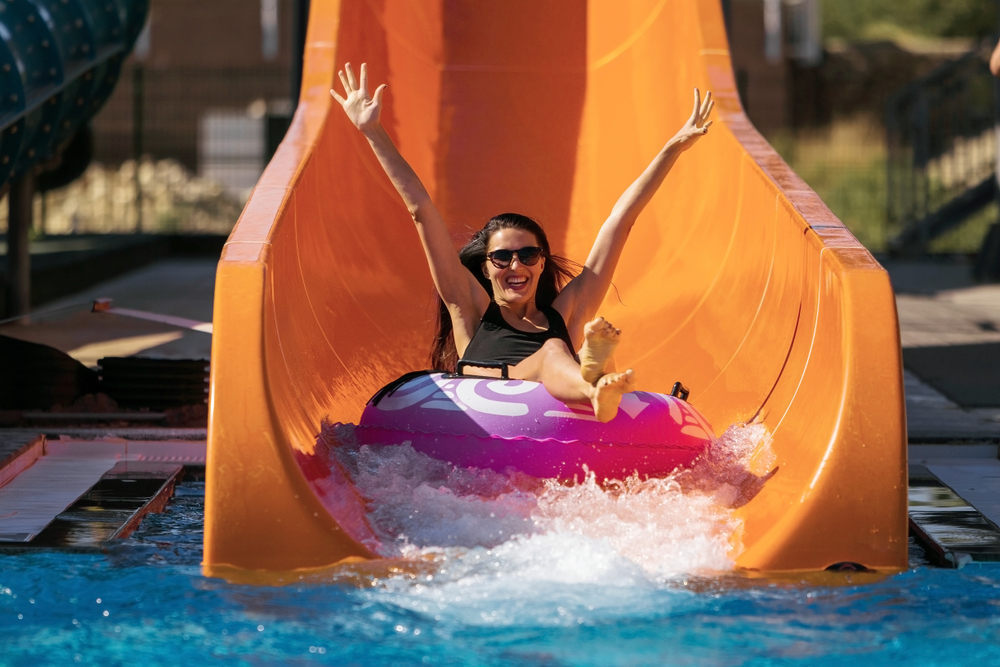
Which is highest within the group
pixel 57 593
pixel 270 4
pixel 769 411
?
pixel 270 4

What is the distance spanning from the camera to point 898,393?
2338 millimetres

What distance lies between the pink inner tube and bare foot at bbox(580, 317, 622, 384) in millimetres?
225

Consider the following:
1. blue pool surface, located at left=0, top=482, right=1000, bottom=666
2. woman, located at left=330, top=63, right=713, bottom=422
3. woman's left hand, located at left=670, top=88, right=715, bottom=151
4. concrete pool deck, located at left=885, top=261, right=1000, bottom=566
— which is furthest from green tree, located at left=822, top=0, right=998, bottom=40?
blue pool surface, located at left=0, top=482, right=1000, bottom=666

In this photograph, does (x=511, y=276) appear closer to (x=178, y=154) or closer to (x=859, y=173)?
(x=859, y=173)

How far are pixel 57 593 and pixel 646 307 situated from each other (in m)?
2.26

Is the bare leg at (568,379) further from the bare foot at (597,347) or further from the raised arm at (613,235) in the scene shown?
the raised arm at (613,235)

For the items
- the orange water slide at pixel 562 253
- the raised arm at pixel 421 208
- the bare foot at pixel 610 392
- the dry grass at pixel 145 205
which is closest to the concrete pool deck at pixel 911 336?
the orange water slide at pixel 562 253

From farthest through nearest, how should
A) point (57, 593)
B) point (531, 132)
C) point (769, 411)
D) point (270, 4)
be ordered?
1. point (270, 4)
2. point (531, 132)
3. point (769, 411)
4. point (57, 593)

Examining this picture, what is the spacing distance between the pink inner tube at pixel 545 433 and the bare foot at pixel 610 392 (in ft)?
0.61

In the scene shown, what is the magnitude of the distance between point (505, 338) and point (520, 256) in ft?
0.77

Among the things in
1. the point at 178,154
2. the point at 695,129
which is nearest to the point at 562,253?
the point at 695,129

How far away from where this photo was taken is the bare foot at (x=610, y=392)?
7.57ft

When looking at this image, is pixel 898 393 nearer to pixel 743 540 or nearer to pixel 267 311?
pixel 743 540

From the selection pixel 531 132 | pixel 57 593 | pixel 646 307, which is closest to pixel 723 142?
pixel 646 307
